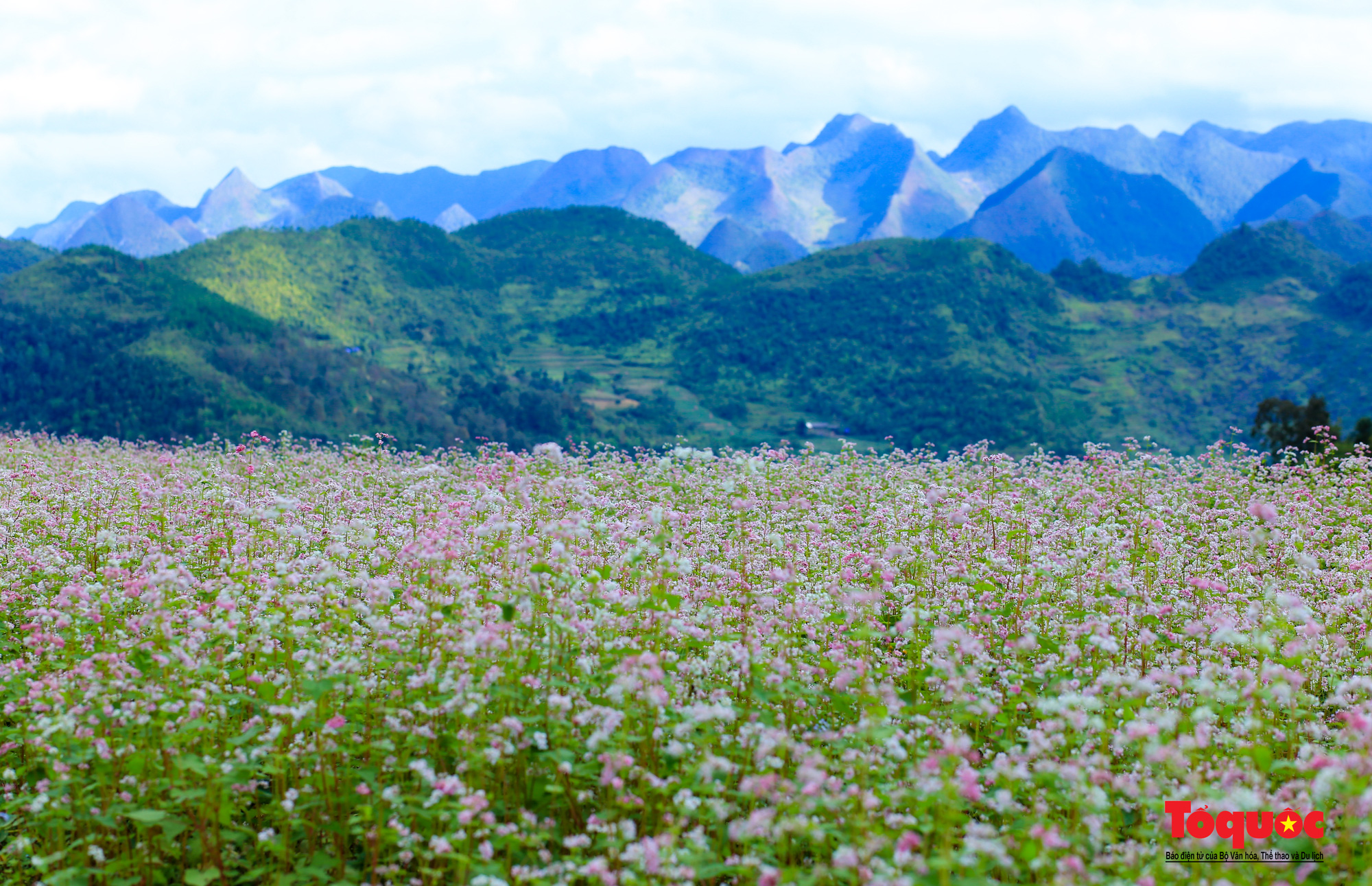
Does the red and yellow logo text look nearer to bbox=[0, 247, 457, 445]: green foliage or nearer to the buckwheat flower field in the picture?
the buckwheat flower field

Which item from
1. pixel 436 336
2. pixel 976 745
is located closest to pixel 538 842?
pixel 976 745

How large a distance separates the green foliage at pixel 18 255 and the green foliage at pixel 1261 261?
166 m

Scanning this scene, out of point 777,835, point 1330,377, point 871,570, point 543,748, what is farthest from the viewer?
point 1330,377

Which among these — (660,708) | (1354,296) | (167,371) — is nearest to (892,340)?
(1354,296)

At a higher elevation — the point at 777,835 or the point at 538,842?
the point at 777,835

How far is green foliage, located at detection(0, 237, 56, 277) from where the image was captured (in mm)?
135000

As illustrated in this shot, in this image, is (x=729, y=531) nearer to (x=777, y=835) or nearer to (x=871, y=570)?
(x=871, y=570)

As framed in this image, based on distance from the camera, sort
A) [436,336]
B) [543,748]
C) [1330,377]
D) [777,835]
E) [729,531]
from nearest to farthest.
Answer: [777,835] < [543,748] < [729,531] < [1330,377] < [436,336]

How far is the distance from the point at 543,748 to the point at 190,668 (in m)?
2.19

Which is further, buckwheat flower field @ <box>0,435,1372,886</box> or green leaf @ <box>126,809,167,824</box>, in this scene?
green leaf @ <box>126,809,167,824</box>

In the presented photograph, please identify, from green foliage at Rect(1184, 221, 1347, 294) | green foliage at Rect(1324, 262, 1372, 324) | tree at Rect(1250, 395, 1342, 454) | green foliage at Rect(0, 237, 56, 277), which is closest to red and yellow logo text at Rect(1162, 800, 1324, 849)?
tree at Rect(1250, 395, 1342, 454)

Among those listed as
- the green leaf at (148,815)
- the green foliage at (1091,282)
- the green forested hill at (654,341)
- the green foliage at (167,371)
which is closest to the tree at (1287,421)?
the green leaf at (148,815)

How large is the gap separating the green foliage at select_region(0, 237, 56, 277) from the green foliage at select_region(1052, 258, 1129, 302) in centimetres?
15016

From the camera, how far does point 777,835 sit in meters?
3.71
